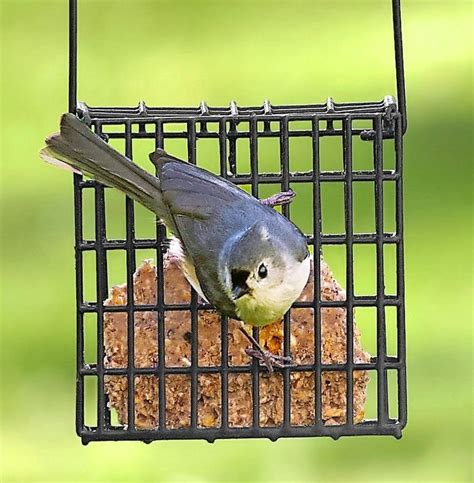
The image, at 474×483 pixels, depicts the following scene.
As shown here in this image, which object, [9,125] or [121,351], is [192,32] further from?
[121,351]

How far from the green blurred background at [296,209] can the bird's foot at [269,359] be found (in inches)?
116

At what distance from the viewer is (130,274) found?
445 centimetres

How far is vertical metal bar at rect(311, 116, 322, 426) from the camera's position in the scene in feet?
14.4

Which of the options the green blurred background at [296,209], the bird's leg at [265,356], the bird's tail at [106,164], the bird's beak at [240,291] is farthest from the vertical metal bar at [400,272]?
the green blurred background at [296,209]

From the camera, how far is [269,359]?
4.47 meters

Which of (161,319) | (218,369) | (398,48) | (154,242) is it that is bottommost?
(218,369)

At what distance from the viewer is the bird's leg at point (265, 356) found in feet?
14.7

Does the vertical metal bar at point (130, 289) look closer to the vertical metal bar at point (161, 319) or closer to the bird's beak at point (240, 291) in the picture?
the vertical metal bar at point (161, 319)

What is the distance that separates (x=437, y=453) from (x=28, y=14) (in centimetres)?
576

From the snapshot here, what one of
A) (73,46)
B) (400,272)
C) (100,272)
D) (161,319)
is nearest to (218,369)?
(161,319)

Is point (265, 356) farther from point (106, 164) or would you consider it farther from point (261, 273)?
point (106, 164)

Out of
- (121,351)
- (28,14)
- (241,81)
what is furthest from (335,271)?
(28,14)

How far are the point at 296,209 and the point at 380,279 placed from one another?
458cm

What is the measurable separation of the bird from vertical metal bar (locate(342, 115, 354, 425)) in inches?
7.0
